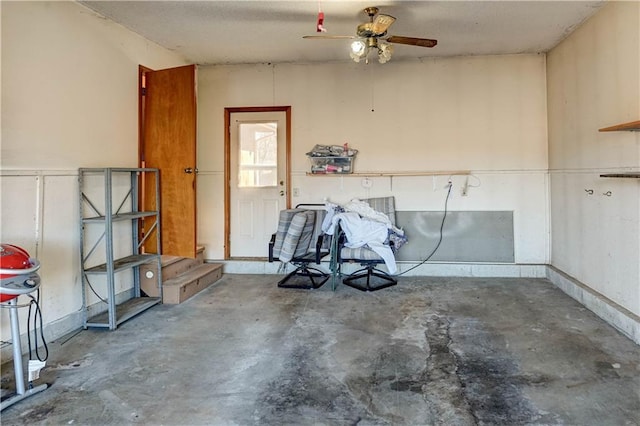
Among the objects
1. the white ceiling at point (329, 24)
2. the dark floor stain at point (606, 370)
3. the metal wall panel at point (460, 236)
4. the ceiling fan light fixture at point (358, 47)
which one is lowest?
Answer: the dark floor stain at point (606, 370)

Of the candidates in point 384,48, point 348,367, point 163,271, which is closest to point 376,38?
point 384,48

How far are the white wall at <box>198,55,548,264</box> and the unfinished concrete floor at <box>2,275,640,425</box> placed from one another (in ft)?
5.13

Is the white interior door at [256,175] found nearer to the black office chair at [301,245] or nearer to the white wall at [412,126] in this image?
the white wall at [412,126]

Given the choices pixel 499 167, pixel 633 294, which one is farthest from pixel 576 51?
pixel 633 294

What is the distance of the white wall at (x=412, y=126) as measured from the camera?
4.98 metres

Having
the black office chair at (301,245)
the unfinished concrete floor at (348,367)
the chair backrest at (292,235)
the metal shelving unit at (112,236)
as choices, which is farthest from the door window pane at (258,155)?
the unfinished concrete floor at (348,367)

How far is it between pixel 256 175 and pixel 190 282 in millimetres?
1789

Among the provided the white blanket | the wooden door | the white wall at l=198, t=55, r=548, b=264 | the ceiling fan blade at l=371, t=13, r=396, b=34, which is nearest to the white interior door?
the white wall at l=198, t=55, r=548, b=264

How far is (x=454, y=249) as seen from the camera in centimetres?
509

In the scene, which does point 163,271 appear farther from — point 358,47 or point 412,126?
point 412,126

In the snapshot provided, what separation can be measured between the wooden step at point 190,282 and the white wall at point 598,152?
158 inches

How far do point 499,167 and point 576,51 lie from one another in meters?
1.51

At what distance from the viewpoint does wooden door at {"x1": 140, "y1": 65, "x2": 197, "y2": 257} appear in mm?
4070

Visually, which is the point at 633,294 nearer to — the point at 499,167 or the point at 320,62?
the point at 499,167
